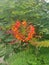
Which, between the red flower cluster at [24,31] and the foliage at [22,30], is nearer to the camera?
the red flower cluster at [24,31]

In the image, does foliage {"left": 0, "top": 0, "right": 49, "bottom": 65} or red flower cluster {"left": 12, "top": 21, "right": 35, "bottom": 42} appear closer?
red flower cluster {"left": 12, "top": 21, "right": 35, "bottom": 42}

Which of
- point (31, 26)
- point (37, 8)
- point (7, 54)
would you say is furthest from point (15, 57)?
point (37, 8)

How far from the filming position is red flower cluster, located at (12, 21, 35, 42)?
475 centimetres

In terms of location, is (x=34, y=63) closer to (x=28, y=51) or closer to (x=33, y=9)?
(x=28, y=51)

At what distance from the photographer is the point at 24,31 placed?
4.87m

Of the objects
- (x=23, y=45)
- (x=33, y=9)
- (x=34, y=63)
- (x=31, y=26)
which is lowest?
(x=34, y=63)

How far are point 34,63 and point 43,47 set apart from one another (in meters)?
0.38

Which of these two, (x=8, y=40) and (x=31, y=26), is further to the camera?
(x=8, y=40)

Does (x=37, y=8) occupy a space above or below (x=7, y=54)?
above

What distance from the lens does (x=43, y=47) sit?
5066 mm

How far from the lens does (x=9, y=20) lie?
17.2 ft

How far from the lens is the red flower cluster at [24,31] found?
15.6 ft

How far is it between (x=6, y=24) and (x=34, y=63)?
98cm

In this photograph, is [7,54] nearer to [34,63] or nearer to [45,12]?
[34,63]
